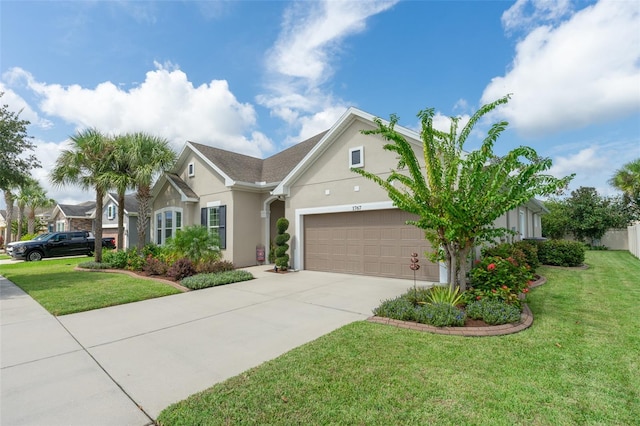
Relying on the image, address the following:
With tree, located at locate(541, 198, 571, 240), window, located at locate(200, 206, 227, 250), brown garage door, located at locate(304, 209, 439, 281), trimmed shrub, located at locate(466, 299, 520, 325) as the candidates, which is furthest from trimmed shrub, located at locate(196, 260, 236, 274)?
tree, located at locate(541, 198, 571, 240)

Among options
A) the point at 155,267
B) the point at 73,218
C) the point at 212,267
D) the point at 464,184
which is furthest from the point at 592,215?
the point at 73,218

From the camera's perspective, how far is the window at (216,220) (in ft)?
44.9

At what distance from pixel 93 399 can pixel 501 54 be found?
46.0ft

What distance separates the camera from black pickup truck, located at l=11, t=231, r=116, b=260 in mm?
18328

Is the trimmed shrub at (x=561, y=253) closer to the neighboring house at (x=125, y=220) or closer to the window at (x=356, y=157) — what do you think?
the window at (x=356, y=157)

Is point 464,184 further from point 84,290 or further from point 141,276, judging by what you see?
point 141,276

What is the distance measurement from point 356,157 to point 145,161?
10.0m

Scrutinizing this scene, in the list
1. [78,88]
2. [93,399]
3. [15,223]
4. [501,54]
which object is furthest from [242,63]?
[15,223]

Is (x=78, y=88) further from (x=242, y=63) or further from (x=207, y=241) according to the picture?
(x=207, y=241)

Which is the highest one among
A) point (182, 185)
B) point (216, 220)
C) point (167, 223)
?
point (182, 185)

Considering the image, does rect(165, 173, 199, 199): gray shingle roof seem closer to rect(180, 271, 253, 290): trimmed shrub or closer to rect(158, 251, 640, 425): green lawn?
rect(180, 271, 253, 290): trimmed shrub

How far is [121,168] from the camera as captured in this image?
571 inches

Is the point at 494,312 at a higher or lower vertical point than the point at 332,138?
lower

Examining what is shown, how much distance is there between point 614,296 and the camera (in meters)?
7.52
